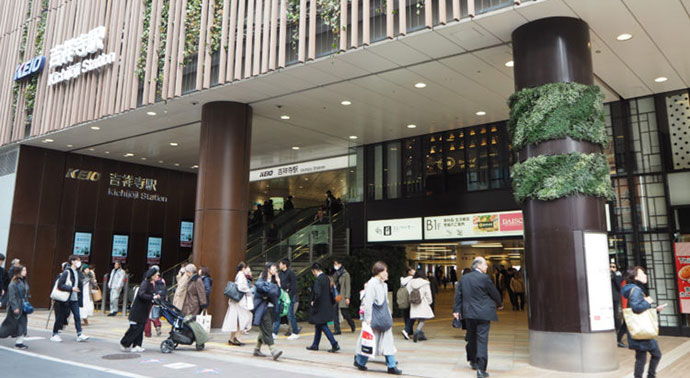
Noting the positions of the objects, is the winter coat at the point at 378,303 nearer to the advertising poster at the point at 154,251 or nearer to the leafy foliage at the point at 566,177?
the leafy foliage at the point at 566,177

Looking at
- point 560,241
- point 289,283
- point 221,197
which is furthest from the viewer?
point 221,197

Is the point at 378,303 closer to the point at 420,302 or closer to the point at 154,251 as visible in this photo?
the point at 420,302

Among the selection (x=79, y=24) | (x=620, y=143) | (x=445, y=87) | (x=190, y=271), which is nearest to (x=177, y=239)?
(x=79, y=24)

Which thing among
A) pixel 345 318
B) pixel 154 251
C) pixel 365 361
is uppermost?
pixel 154 251

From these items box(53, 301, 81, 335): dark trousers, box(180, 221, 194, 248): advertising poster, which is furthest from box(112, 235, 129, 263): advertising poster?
box(53, 301, 81, 335): dark trousers

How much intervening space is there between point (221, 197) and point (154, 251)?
10822mm

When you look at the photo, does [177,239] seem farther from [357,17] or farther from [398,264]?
[357,17]

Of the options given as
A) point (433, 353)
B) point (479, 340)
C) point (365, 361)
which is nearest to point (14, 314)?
point (365, 361)

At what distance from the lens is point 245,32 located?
11422mm

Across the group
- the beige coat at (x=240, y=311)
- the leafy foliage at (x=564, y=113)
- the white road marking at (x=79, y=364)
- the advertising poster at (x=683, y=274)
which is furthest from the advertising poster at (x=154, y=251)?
the advertising poster at (x=683, y=274)

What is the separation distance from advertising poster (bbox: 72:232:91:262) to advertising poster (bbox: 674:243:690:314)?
61.3ft

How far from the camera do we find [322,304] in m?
8.32

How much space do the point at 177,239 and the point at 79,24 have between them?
33.3 feet

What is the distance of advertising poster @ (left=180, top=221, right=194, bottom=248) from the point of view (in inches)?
869
